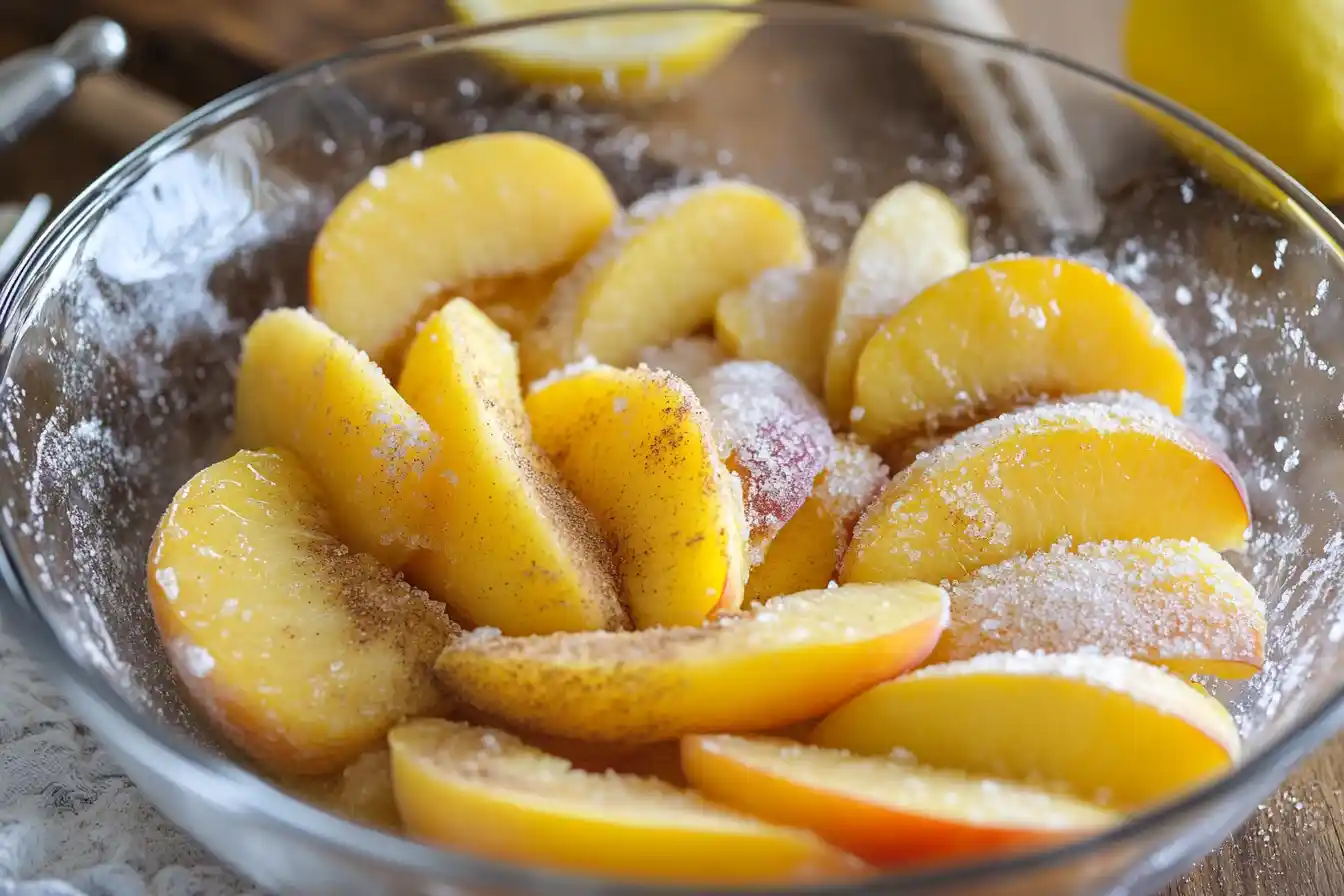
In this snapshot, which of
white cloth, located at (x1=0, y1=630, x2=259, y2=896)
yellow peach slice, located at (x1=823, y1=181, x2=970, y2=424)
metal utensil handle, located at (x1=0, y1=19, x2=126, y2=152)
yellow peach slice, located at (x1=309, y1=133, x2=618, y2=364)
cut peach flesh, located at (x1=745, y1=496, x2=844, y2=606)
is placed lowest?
white cloth, located at (x1=0, y1=630, x2=259, y2=896)

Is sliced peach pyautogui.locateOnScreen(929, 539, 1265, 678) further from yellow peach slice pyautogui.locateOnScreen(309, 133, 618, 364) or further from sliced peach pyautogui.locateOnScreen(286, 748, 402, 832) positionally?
yellow peach slice pyautogui.locateOnScreen(309, 133, 618, 364)

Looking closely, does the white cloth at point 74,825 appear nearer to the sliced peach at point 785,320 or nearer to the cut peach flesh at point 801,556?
the cut peach flesh at point 801,556

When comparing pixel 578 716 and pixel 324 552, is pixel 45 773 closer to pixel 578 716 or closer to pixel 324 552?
pixel 324 552

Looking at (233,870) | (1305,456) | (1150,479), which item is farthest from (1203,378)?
(233,870)

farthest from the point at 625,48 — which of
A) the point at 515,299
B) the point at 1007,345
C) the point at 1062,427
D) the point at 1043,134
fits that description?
the point at 1062,427

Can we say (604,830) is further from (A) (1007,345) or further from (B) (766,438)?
(A) (1007,345)

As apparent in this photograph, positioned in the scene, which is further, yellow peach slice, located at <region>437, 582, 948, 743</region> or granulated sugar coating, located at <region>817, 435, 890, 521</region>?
granulated sugar coating, located at <region>817, 435, 890, 521</region>

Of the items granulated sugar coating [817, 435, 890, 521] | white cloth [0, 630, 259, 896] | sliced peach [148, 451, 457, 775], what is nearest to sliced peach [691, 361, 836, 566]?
granulated sugar coating [817, 435, 890, 521]
